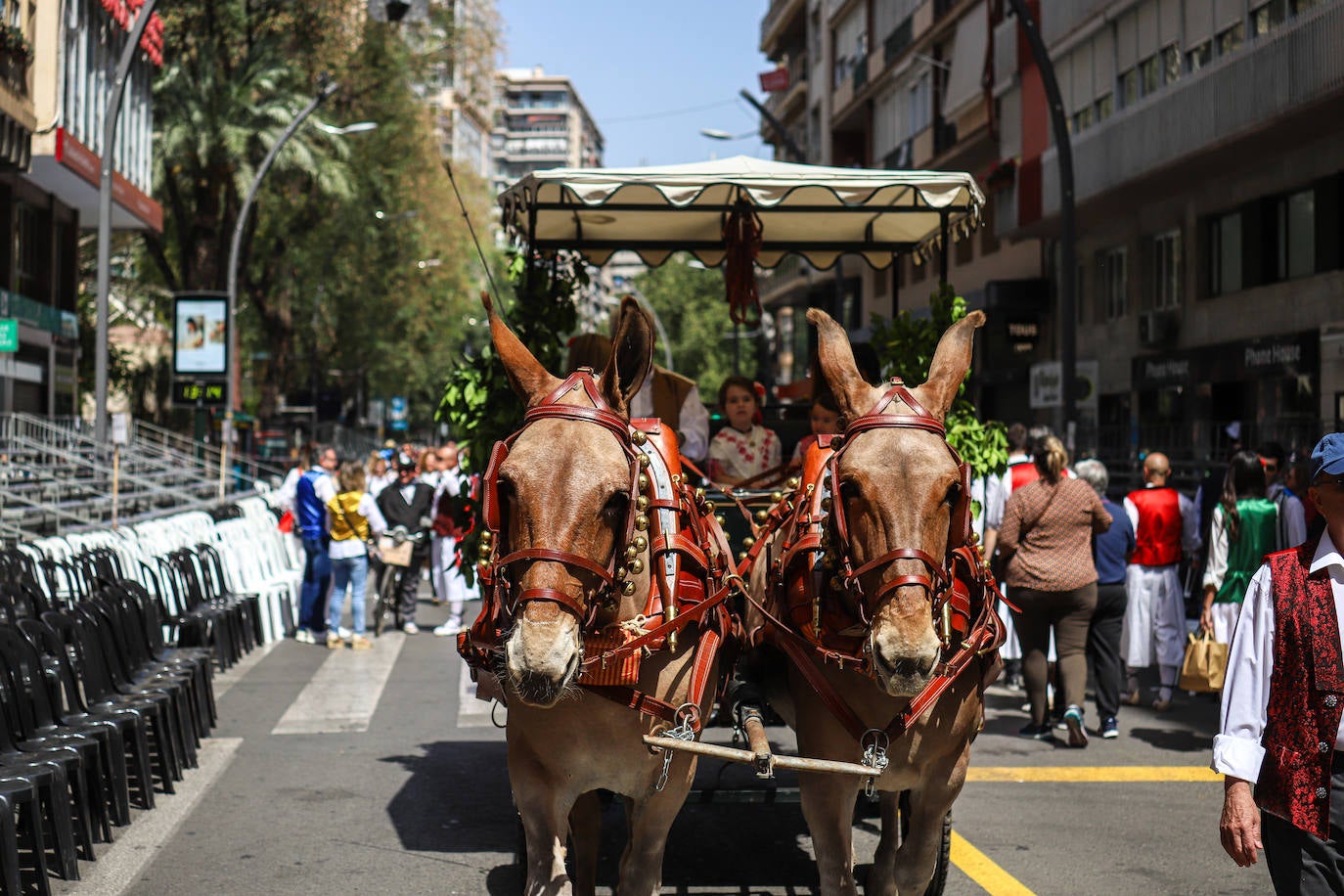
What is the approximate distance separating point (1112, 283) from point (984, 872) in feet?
→ 73.4

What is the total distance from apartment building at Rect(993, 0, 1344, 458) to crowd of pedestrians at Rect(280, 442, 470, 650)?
8.42m

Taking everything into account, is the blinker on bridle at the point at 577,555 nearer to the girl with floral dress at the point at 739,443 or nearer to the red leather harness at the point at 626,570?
the red leather harness at the point at 626,570

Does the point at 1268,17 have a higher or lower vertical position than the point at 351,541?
higher

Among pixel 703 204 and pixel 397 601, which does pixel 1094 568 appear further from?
pixel 397 601

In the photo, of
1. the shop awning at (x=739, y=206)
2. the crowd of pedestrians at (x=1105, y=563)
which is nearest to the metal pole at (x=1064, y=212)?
the crowd of pedestrians at (x=1105, y=563)

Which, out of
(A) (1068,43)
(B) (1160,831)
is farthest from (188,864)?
(A) (1068,43)

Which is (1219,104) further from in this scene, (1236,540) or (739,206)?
(739,206)

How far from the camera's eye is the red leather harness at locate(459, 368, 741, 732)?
4.13 m

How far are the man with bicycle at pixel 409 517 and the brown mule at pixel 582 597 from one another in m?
11.8

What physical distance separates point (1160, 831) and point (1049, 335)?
2417cm

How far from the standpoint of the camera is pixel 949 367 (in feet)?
16.4

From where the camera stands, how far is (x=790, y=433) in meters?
9.46

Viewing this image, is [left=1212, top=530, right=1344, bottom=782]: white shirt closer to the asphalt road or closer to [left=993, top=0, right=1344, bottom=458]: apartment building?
the asphalt road

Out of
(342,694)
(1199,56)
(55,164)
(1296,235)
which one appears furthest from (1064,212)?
(55,164)
